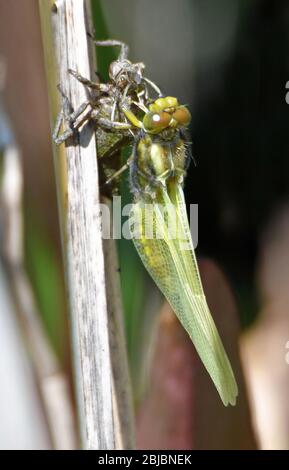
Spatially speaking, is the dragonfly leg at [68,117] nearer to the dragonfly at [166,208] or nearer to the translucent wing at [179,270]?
the dragonfly at [166,208]

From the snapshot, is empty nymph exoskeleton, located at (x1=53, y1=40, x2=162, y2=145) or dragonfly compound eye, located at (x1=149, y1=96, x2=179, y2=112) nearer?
empty nymph exoskeleton, located at (x1=53, y1=40, x2=162, y2=145)

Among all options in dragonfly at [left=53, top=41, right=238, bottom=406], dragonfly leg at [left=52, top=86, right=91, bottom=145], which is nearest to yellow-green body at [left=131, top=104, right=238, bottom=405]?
dragonfly at [left=53, top=41, right=238, bottom=406]

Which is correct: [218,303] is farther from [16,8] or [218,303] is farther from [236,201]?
[16,8]

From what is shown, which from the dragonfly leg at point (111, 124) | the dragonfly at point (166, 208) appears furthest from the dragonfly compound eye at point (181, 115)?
the dragonfly leg at point (111, 124)

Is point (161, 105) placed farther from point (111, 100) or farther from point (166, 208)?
point (166, 208)

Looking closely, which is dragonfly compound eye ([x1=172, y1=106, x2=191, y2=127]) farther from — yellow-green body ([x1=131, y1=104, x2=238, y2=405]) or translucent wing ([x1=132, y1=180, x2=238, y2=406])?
translucent wing ([x1=132, y1=180, x2=238, y2=406])

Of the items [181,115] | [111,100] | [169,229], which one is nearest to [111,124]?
[111,100]
